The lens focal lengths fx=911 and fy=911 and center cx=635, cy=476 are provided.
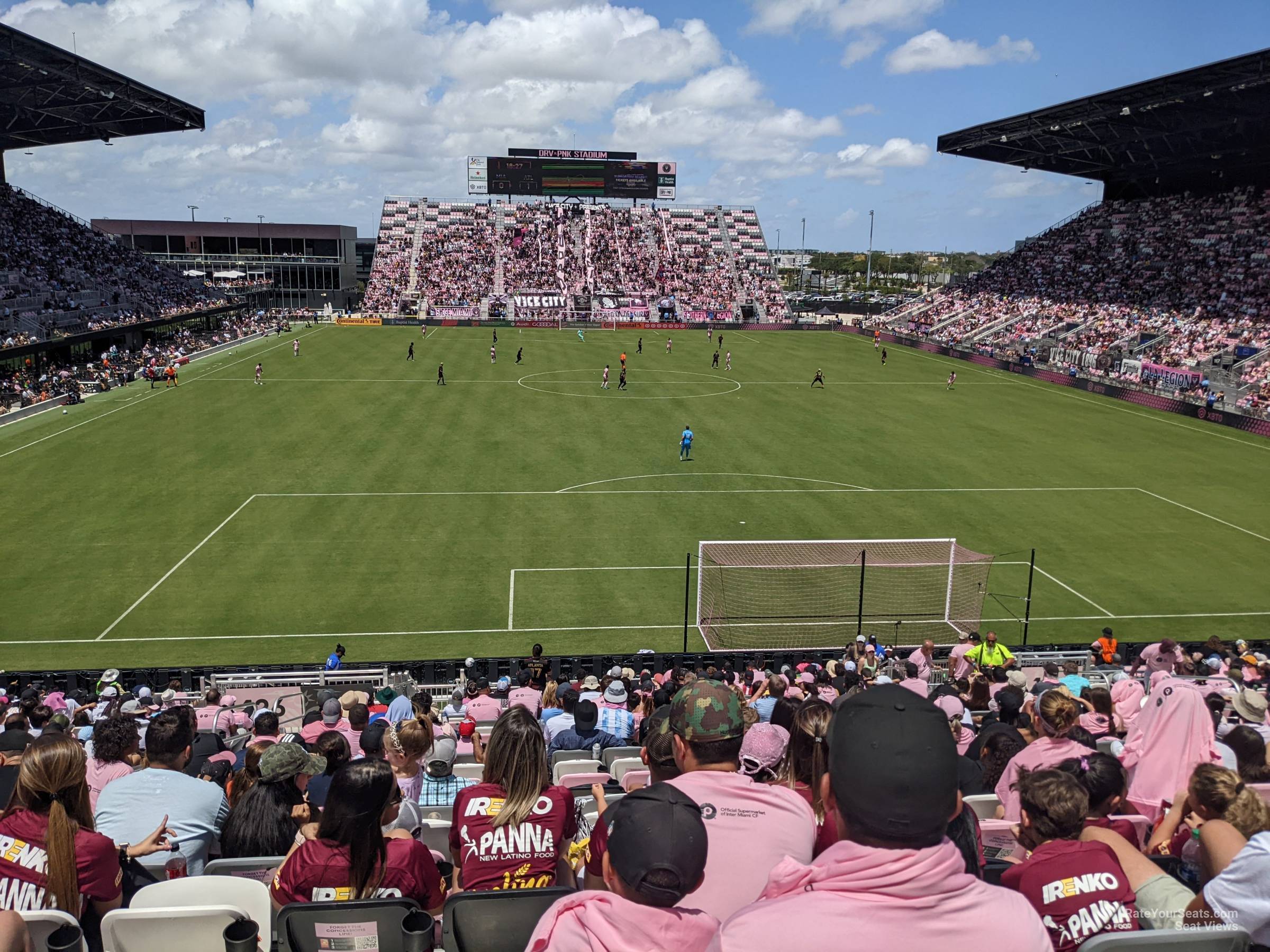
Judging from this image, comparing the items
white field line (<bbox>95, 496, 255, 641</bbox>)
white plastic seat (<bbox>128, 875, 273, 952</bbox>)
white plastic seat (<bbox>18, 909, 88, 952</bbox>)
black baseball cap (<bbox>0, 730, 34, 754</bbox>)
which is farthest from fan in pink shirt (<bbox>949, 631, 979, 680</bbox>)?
white field line (<bbox>95, 496, 255, 641</bbox>)

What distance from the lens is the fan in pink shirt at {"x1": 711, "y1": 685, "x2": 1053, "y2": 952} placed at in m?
2.40

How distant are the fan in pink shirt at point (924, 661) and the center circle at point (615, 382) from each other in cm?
3387

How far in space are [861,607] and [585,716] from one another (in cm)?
1228

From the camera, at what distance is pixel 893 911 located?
7.89ft

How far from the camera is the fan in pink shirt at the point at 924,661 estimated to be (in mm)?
15617

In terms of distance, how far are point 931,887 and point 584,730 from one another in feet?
27.0

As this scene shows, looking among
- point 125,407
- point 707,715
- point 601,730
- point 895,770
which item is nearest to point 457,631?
point 601,730

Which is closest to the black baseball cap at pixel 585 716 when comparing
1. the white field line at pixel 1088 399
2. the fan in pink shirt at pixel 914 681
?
the fan in pink shirt at pixel 914 681

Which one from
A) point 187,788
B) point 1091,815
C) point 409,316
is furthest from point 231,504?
point 409,316

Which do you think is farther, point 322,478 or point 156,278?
point 156,278

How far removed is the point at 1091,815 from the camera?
17.9ft

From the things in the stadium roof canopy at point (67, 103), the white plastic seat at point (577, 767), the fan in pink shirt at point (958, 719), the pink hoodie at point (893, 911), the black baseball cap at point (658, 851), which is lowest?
the fan in pink shirt at point (958, 719)

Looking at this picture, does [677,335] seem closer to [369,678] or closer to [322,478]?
[322,478]

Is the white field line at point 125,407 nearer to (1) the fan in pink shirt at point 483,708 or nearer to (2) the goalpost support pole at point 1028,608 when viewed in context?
(1) the fan in pink shirt at point 483,708
